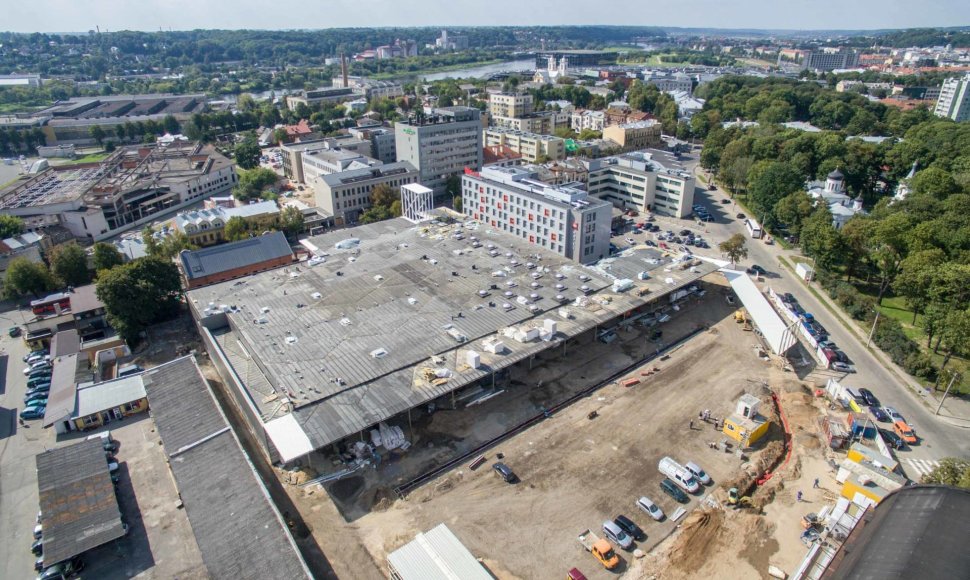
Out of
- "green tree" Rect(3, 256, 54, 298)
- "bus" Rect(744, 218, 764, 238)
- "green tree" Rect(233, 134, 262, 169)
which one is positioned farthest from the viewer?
"green tree" Rect(233, 134, 262, 169)

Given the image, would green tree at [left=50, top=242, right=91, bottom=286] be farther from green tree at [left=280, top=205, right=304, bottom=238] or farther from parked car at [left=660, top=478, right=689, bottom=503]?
parked car at [left=660, top=478, right=689, bottom=503]

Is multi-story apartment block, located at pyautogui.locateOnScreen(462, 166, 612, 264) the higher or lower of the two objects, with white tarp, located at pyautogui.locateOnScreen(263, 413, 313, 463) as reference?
higher

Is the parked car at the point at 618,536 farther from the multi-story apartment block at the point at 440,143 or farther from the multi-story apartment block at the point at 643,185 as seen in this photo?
the multi-story apartment block at the point at 440,143

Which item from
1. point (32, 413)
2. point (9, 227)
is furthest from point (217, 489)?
point (9, 227)

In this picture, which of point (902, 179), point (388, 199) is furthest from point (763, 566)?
point (902, 179)

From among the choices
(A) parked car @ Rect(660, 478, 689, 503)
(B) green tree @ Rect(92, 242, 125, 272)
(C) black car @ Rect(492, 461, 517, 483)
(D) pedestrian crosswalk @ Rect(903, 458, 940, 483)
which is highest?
(B) green tree @ Rect(92, 242, 125, 272)

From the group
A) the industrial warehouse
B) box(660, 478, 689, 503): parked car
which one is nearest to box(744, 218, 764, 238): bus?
the industrial warehouse

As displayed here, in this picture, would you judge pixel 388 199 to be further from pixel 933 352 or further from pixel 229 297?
pixel 933 352
